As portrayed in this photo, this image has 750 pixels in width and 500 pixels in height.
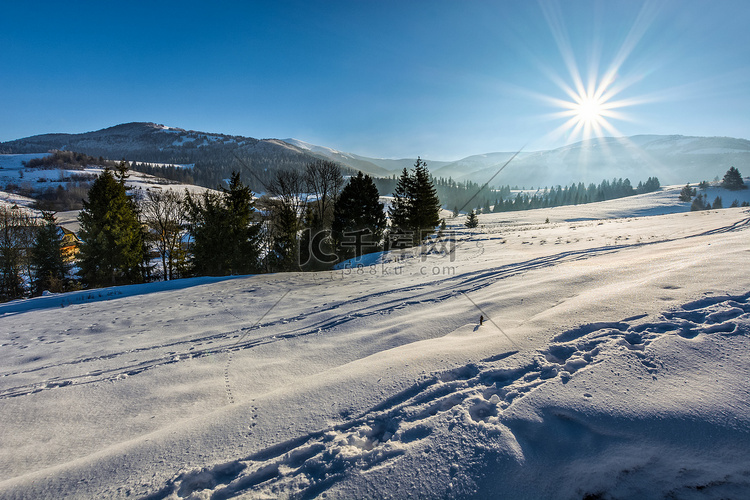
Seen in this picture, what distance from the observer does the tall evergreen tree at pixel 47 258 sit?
23875 millimetres

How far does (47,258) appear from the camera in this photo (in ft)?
80.8

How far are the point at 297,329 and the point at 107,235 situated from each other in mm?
22576

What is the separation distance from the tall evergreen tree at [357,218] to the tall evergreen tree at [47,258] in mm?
22833

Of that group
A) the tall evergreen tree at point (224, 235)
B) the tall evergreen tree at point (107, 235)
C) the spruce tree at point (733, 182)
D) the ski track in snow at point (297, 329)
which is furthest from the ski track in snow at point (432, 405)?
the spruce tree at point (733, 182)

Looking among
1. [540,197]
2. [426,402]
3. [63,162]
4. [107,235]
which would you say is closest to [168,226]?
[107,235]

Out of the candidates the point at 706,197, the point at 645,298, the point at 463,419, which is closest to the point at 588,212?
the point at 706,197

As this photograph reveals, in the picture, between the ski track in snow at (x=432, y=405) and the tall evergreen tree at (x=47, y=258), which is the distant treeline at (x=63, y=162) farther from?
the ski track in snow at (x=432, y=405)

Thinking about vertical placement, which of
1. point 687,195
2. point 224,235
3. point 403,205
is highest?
point 687,195

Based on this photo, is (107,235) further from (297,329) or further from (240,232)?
(297,329)

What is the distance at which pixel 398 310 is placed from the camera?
669 cm

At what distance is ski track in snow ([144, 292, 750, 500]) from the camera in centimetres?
227

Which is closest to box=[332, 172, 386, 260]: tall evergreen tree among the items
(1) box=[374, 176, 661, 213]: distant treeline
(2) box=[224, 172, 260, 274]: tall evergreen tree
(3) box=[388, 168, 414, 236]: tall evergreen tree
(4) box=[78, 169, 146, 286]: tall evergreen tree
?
(3) box=[388, 168, 414, 236]: tall evergreen tree

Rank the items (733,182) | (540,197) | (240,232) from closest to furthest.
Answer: (240,232) → (733,182) → (540,197)

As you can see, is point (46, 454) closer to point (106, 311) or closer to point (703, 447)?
point (703, 447)
